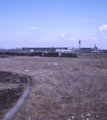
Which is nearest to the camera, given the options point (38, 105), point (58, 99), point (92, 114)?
point (92, 114)

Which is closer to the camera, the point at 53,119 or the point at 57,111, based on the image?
the point at 53,119

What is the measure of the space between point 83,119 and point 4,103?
4166 millimetres

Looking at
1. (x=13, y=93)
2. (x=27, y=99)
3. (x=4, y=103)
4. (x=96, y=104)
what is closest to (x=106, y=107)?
(x=96, y=104)

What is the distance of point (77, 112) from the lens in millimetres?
7805

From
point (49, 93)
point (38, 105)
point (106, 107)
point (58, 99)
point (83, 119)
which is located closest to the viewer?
point (83, 119)

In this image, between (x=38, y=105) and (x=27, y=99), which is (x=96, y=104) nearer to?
(x=38, y=105)

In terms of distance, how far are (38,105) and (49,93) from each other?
213 centimetres

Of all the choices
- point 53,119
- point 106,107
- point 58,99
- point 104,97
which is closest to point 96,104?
point 106,107

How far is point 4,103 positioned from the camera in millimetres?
9297

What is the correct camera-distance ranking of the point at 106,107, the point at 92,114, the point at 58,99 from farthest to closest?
the point at 58,99 → the point at 106,107 → the point at 92,114

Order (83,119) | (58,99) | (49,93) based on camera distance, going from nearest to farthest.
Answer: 1. (83,119)
2. (58,99)
3. (49,93)

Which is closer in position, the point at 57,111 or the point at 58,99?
the point at 57,111

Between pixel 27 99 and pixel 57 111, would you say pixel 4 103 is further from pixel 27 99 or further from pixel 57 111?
pixel 57 111

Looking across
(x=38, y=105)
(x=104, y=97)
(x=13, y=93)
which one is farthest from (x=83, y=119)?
(x=13, y=93)
